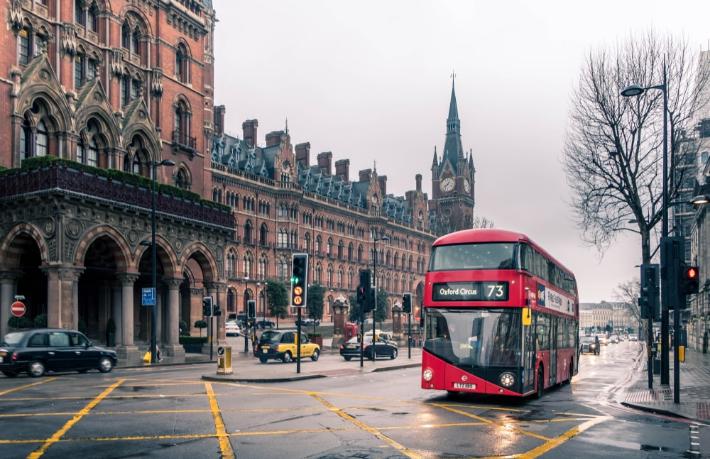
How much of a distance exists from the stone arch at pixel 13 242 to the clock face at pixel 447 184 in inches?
4476

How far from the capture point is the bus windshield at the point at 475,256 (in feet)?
56.1

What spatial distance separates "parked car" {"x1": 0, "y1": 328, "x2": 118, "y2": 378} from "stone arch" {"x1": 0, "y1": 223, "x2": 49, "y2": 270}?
829cm

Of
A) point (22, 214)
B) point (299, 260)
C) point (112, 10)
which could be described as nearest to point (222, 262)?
point (22, 214)

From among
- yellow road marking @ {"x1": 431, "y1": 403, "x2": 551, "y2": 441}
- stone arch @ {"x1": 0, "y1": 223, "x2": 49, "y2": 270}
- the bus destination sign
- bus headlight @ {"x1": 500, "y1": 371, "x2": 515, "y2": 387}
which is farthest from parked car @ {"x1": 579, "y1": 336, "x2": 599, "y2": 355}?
yellow road marking @ {"x1": 431, "y1": 403, "x2": 551, "y2": 441}

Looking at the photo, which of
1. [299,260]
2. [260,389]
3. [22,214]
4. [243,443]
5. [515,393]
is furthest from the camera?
[22,214]

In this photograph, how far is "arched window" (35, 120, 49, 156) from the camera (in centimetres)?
3781

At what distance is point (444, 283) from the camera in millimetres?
17562

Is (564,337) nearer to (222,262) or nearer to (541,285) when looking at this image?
(541,285)

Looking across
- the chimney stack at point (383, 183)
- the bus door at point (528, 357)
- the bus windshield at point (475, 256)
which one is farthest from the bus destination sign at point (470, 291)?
the chimney stack at point (383, 183)

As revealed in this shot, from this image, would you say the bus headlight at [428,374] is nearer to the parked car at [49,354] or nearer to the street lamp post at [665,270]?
the street lamp post at [665,270]

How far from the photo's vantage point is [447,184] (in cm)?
14375

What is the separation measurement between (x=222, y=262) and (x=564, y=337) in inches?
1032

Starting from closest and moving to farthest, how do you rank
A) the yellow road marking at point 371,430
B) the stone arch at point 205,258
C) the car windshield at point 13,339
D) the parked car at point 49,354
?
1. the yellow road marking at point 371,430
2. the parked car at point 49,354
3. the car windshield at point 13,339
4. the stone arch at point 205,258

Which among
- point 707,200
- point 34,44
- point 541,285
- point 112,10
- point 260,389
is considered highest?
point 112,10
